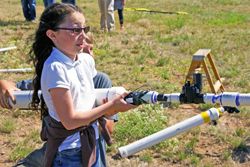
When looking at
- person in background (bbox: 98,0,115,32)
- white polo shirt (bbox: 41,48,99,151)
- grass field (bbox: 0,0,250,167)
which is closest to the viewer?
white polo shirt (bbox: 41,48,99,151)

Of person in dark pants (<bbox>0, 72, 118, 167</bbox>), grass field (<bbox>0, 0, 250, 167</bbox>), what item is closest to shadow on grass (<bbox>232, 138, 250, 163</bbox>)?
grass field (<bbox>0, 0, 250, 167</bbox>)

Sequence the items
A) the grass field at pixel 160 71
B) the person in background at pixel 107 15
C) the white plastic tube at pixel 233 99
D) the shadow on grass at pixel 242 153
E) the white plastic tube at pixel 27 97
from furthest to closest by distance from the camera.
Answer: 1. the person in background at pixel 107 15
2. the grass field at pixel 160 71
3. the shadow on grass at pixel 242 153
4. the white plastic tube at pixel 27 97
5. the white plastic tube at pixel 233 99

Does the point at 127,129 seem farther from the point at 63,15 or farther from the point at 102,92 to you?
the point at 63,15

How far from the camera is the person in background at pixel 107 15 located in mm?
11508

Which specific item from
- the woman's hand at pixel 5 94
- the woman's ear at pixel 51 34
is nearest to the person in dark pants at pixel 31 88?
the woman's hand at pixel 5 94

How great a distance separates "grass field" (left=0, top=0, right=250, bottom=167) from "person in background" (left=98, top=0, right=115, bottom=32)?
0.20 m

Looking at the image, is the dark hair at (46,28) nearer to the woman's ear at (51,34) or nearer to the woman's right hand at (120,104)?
the woman's ear at (51,34)

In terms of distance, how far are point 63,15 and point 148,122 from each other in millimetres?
2988

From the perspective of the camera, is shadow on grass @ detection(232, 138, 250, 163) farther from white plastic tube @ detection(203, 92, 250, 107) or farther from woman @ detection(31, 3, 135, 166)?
woman @ detection(31, 3, 135, 166)

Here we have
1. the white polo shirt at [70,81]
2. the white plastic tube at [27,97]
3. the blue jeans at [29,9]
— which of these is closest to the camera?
the white polo shirt at [70,81]

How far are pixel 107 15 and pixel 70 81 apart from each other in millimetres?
8799

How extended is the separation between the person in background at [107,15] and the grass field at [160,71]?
0.66 ft

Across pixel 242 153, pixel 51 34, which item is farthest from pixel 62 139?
pixel 242 153

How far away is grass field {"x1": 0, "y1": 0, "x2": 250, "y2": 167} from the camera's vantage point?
17.1 ft
